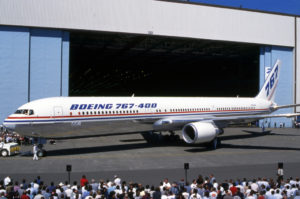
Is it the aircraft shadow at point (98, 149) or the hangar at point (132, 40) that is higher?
the hangar at point (132, 40)

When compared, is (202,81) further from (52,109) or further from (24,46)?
(52,109)

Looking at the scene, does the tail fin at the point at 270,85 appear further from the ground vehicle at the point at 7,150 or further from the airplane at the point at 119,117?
the ground vehicle at the point at 7,150

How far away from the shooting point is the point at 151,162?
1889cm

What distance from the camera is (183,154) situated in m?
21.8

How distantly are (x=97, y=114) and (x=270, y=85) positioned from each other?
23831 mm

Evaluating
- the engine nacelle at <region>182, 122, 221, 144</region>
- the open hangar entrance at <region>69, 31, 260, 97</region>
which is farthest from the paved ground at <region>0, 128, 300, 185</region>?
the open hangar entrance at <region>69, 31, 260, 97</region>

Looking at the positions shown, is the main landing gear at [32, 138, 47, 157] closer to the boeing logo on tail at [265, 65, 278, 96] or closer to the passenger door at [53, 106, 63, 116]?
the passenger door at [53, 106, 63, 116]

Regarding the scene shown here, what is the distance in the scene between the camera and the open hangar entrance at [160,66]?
43.6m

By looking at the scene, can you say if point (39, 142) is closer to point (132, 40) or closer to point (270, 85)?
point (132, 40)

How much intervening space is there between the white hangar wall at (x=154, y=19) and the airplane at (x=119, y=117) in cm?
1235

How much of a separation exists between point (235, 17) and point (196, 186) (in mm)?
33485

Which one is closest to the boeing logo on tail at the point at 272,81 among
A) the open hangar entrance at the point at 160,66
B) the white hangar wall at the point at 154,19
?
the white hangar wall at the point at 154,19

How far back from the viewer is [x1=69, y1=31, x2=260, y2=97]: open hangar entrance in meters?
43.6

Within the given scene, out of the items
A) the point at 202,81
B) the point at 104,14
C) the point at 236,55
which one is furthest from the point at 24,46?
the point at 202,81
